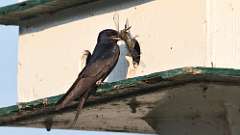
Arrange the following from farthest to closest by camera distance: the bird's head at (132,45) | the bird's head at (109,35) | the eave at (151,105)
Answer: the bird's head at (132,45), the bird's head at (109,35), the eave at (151,105)

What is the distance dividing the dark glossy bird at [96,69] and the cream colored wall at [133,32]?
0.65 ft

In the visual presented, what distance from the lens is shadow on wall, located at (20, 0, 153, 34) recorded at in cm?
851

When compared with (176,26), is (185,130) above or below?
below

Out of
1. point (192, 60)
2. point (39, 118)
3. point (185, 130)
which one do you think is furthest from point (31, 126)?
point (192, 60)

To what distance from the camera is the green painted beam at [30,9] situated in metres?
8.73

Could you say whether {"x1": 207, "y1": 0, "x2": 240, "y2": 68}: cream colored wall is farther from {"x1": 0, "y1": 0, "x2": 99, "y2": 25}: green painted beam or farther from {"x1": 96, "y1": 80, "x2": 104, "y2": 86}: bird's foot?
{"x1": 0, "y1": 0, "x2": 99, "y2": 25}: green painted beam

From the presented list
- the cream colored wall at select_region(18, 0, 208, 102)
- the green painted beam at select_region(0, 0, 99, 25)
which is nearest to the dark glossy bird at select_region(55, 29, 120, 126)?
the cream colored wall at select_region(18, 0, 208, 102)

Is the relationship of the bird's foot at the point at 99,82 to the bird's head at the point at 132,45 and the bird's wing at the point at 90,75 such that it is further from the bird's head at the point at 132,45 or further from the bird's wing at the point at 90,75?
the bird's head at the point at 132,45

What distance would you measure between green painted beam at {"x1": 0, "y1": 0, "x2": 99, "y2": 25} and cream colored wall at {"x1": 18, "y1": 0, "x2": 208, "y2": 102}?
96 mm

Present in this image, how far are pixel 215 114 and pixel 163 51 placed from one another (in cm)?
57

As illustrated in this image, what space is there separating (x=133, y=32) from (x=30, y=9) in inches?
29.7

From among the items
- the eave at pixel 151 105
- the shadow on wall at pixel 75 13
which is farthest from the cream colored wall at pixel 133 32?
the eave at pixel 151 105

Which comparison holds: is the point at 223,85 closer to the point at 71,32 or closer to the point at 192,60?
the point at 192,60

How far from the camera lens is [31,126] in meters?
9.28
